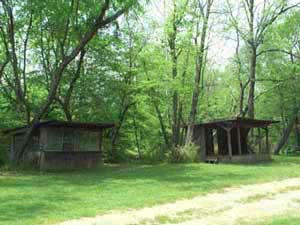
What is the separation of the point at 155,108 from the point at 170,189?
1812 cm

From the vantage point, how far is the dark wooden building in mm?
19078

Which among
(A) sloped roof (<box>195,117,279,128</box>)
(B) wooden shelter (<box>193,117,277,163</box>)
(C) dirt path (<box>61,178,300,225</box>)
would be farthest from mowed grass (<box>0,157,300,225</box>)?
(B) wooden shelter (<box>193,117,277,163</box>)

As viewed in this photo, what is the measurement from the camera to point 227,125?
2303cm

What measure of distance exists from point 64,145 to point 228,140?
9819 millimetres

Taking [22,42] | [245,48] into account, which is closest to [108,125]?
[22,42]

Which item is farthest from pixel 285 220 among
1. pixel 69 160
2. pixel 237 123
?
pixel 237 123

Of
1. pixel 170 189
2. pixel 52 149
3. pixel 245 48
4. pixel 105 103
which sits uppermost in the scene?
pixel 245 48

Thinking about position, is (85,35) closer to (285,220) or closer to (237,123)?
(237,123)

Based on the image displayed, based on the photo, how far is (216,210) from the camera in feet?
25.5

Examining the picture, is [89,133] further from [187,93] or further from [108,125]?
[187,93]

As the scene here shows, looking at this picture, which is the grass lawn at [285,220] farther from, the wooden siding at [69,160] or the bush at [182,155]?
the bush at [182,155]

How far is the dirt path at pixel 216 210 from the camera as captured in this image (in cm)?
678

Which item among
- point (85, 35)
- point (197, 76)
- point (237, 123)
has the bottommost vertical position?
point (237, 123)

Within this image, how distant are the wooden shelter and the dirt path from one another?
40.8 ft
